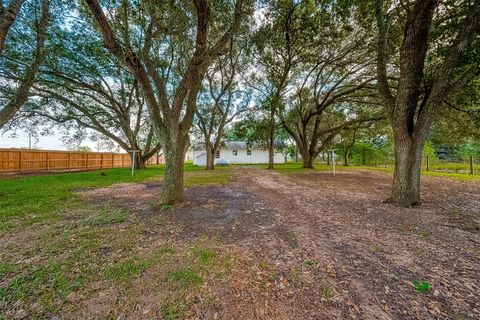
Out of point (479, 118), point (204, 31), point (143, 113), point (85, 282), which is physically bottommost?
point (85, 282)

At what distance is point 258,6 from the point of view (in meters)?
5.07

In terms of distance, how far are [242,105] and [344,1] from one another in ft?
35.8

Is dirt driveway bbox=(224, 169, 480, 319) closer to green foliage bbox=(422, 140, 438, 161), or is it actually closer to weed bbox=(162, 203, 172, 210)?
weed bbox=(162, 203, 172, 210)

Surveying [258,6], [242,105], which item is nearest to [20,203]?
[258,6]

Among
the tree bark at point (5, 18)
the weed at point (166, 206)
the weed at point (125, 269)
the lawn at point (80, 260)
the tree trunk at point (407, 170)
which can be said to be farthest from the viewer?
the tree trunk at point (407, 170)

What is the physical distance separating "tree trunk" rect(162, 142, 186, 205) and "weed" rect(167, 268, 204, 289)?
2.64 m

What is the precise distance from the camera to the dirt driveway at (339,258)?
1649mm

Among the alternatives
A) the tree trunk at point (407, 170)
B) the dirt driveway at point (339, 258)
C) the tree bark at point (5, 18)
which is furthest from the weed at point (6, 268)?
the tree trunk at point (407, 170)

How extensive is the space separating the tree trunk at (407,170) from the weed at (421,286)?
11.5 feet

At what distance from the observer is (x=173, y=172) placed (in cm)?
450

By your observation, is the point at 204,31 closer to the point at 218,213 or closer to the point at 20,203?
the point at 218,213

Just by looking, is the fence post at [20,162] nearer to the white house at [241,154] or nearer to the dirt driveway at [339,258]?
the dirt driveway at [339,258]

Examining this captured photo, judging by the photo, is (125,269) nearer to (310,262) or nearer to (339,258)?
(310,262)

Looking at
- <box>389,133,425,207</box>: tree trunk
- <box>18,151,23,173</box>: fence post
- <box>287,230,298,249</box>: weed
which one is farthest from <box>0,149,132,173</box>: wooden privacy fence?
<box>389,133,425,207</box>: tree trunk
